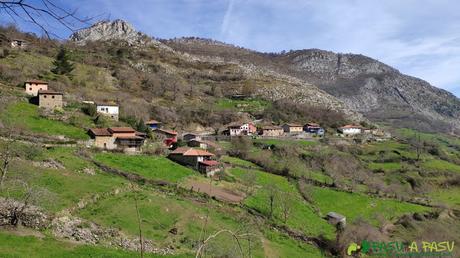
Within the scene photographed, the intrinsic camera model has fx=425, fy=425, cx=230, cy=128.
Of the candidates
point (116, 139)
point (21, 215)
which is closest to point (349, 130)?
point (116, 139)

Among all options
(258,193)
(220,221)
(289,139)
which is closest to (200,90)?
(289,139)

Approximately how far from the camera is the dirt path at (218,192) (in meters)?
50.7

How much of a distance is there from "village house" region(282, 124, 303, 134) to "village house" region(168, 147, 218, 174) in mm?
55195

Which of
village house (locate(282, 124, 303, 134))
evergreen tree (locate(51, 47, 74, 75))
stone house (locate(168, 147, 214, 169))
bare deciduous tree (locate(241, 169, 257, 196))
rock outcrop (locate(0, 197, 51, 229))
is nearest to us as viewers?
rock outcrop (locate(0, 197, 51, 229))

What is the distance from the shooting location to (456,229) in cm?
5919

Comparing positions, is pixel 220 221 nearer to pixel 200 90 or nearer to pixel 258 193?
pixel 258 193

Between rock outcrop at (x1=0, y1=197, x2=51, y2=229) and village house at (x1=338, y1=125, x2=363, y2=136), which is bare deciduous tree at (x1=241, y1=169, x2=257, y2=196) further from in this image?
village house at (x1=338, y1=125, x2=363, y2=136)

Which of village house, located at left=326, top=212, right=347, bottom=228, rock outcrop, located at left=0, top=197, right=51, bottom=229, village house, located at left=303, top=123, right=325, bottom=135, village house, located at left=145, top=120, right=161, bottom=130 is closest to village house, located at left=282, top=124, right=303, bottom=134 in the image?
village house, located at left=303, top=123, right=325, bottom=135

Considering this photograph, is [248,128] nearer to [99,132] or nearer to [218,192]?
[99,132]

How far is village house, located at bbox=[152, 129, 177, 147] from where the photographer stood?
7969cm

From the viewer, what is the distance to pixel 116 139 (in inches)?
2506

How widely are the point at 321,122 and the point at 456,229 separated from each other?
250 ft

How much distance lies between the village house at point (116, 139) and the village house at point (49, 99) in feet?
33.3

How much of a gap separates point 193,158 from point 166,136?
21446 millimetres
